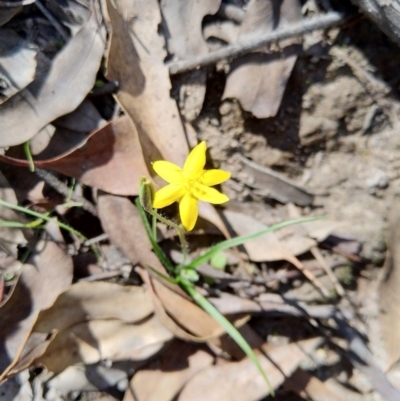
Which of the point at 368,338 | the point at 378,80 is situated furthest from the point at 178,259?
the point at 378,80

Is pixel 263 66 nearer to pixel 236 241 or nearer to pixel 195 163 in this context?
pixel 195 163

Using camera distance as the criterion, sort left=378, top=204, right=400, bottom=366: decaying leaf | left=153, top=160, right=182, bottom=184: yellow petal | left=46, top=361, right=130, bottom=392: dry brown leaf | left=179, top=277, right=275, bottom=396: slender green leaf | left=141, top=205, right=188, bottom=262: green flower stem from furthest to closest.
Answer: left=378, top=204, right=400, bottom=366: decaying leaf → left=46, top=361, right=130, bottom=392: dry brown leaf → left=179, top=277, right=275, bottom=396: slender green leaf → left=153, top=160, right=182, bottom=184: yellow petal → left=141, top=205, right=188, bottom=262: green flower stem

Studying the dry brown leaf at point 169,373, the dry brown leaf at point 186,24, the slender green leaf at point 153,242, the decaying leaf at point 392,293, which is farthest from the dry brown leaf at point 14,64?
the decaying leaf at point 392,293

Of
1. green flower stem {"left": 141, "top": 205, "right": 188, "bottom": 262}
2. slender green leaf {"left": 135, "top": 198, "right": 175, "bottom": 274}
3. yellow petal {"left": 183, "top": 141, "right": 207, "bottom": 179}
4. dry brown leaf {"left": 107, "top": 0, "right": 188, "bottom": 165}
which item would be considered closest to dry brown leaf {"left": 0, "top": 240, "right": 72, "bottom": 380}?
slender green leaf {"left": 135, "top": 198, "right": 175, "bottom": 274}

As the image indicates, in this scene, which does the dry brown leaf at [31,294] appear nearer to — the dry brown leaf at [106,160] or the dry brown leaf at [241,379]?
the dry brown leaf at [106,160]

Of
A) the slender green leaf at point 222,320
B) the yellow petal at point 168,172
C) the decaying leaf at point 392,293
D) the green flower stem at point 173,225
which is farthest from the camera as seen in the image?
the decaying leaf at point 392,293

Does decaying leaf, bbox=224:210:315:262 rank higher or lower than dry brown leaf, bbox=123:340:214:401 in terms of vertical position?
higher

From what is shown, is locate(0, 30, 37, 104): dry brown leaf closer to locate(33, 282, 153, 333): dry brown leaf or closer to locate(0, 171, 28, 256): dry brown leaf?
locate(0, 171, 28, 256): dry brown leaf

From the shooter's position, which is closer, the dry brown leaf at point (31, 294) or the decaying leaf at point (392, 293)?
the dry brown leaf at point (31, 294)
